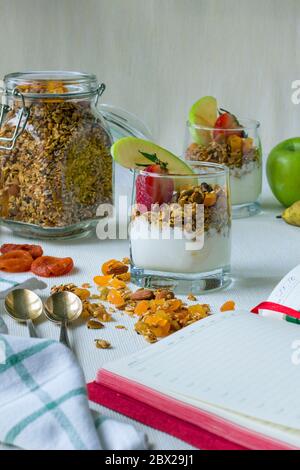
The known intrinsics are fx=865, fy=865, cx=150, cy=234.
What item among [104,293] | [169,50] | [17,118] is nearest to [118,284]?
[104,293]

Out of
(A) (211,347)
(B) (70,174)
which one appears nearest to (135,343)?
(A) (211,347)

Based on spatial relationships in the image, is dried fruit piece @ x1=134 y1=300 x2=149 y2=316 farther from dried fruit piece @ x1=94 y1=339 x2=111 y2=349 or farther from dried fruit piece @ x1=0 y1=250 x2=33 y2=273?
dried fruit piece @ x1=0 y1=250 x2=33 y2=273

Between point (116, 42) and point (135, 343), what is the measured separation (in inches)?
53.2

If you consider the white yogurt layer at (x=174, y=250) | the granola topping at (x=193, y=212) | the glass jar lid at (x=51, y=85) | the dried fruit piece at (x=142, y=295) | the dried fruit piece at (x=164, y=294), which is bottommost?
the dried fruit piece at (x=142, y=295)

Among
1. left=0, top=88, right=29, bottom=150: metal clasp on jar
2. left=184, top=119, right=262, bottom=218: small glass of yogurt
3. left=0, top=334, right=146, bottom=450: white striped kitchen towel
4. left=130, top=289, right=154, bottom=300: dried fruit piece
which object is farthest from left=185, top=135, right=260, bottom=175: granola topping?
left=0, top=334, right=146, bottom=450: white striped kitchen towel

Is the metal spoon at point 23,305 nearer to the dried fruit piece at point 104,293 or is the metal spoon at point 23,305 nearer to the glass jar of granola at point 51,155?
the dried fruit piece at point 104,293

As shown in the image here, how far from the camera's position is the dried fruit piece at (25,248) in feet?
3.64

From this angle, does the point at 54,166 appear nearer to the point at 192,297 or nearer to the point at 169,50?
the point at 192,297

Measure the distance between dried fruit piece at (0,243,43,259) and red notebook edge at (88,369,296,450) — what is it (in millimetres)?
413

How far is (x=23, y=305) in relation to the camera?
907mm

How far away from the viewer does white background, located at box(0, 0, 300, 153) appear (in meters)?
2.03

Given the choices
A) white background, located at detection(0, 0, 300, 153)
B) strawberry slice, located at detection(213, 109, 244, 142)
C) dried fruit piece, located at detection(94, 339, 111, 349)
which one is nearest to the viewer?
dried fruit piece, located at detection(94, 339, 111, 349)

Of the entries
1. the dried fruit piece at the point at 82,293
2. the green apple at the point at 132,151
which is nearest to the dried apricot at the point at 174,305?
the dried fruit piece at the point at 82,293
